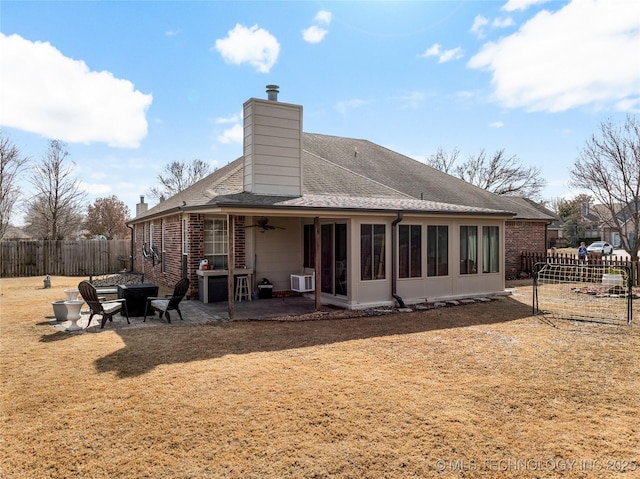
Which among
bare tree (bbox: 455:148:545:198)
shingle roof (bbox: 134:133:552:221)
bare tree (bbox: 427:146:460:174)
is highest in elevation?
bare tree (bbox: 427:146:460:174)

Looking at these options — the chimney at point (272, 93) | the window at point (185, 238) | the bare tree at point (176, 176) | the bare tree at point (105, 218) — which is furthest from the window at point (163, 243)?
the bare tree at point (176, 176)

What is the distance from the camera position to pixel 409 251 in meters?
10.1

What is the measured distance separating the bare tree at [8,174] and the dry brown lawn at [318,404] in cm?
1923

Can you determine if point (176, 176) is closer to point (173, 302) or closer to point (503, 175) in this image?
point (503, 175)

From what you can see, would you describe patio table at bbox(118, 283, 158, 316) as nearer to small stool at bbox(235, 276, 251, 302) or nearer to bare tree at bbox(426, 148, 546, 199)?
small stool at bbox(235, 276, 251, 302)

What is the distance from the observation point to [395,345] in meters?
6.39

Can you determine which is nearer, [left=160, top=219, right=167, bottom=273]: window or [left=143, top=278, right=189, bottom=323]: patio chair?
[left=143, top=278, right=189, bottom=323]: patio chair

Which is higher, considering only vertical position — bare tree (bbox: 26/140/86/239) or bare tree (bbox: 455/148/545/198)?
bare tree (bbox: 455/148/545/198)

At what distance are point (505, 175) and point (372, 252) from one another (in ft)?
93.9

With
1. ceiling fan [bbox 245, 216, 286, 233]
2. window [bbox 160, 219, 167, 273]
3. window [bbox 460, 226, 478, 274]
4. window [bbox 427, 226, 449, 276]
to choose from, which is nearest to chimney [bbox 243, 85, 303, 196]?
ceiling fan [bbox 245, 216, 286, 233]

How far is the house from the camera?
30.9 ft

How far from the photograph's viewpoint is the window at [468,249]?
1096cm

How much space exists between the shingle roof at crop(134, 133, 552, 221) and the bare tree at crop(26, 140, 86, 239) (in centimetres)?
1174

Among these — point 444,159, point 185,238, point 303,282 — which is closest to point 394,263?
point 303,282
